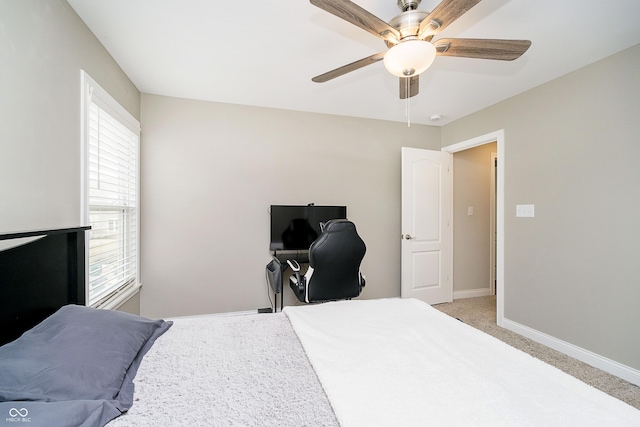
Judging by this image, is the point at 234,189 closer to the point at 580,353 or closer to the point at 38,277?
the point at 38,277

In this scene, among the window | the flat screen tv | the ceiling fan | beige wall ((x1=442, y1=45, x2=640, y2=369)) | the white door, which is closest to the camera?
the ceiling fan

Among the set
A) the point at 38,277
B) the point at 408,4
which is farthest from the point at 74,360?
the point at 408,4

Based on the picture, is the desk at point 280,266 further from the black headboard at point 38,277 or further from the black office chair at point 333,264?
the black headboard at point 38,277

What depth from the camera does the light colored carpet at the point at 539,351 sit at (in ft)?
6.07

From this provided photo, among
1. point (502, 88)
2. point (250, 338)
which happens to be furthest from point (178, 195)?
point (502, 88)

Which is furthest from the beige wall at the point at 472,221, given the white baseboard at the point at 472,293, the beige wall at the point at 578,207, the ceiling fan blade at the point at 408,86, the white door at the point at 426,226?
the ceiling fan blade at the point at 408,86

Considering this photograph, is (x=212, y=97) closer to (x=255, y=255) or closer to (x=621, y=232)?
(x=255, y=255)

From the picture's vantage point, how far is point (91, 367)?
2.87ft

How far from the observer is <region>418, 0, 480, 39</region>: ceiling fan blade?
→ 1140mm

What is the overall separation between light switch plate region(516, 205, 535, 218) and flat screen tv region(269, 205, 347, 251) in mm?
1999

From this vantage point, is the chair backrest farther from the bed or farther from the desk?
the bed

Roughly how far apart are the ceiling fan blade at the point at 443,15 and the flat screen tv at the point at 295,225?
6.58ft

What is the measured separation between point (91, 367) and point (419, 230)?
10.8 feet

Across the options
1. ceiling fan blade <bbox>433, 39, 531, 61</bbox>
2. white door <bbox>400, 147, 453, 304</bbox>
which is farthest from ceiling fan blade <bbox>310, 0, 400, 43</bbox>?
white door <bbox>400, 147, 453, 304</bbox>
